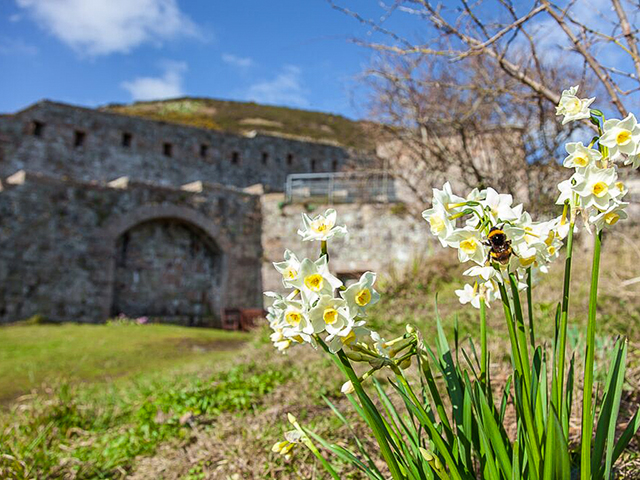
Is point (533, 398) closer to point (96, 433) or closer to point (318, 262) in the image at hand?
point (318, 262)

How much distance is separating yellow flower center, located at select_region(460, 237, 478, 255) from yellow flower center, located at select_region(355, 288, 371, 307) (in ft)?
0.85

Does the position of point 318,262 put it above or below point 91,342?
above

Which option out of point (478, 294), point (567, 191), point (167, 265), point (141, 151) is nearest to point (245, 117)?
point (141, 151)

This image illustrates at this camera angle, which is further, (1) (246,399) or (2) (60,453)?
(1) (246,399)

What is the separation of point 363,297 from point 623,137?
70cm

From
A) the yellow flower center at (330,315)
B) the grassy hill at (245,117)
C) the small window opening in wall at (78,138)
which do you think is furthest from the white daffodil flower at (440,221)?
the grassy hill at (245,117)

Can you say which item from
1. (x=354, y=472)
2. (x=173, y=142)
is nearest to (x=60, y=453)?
(x=354, y=472)

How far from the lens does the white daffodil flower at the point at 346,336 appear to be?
127 cm

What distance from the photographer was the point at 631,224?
10.9 metres

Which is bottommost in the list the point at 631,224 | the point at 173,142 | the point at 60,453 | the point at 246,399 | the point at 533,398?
the point at 60,453

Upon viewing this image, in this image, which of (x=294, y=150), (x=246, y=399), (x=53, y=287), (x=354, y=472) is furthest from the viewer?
(x=294, y=150)

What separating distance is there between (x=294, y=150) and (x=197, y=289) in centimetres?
Answer: 942

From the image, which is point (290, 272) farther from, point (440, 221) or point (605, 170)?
point (605, 170)

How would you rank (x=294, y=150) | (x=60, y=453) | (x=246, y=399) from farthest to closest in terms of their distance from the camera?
(x=294, y=150)
(x=246, y=399)
(x=60, y=453)
